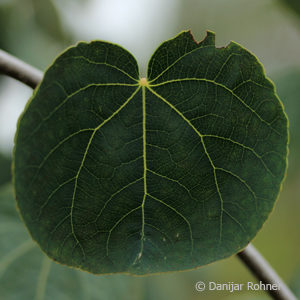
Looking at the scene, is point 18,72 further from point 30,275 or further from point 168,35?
point 168,35

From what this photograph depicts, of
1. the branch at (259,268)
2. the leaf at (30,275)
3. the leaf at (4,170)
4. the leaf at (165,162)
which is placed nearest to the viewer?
the leaf at (165,162)

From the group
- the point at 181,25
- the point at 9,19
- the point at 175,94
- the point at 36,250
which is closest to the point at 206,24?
the point at 181,25

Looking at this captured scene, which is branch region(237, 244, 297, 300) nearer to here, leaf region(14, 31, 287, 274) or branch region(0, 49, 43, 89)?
leaf region(14, 31, 287, 274)

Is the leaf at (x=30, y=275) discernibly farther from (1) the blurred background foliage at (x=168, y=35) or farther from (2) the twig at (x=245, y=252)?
(2) the twig at (x=245, y=252)

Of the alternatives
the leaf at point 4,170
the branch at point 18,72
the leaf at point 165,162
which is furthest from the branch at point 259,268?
the leaf at point 4,170

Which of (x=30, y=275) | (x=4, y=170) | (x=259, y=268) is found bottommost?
(x=4, y=170)

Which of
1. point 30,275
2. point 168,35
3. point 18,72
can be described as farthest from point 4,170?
point 168,35

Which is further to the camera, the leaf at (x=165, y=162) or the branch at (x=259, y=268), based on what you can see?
the branch at (x=259, y=268)
